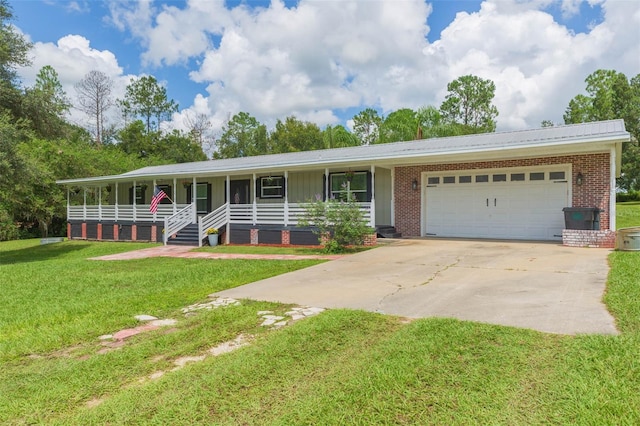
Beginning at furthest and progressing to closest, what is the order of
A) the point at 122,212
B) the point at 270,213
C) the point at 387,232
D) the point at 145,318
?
the point at 122,212, the point at 270,213, the point at 387,232, the point at 145,318

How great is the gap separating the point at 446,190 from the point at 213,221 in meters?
8.96

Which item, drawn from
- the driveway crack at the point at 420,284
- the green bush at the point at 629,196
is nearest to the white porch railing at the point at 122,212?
the driveway crack at the point at 420,284

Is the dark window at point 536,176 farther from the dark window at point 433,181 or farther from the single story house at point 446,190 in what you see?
the dark window at point 433,181

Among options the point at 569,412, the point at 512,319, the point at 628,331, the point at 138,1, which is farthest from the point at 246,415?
the point at 138,1

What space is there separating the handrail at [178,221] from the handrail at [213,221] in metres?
1.83

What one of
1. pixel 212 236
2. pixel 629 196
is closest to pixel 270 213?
pixel 212 236

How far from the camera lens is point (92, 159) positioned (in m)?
26.7

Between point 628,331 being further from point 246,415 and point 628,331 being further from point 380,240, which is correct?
point 380,240

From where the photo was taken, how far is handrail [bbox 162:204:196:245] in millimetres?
16422

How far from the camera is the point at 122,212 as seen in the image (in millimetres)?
19609

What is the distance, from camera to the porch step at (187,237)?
625 inches

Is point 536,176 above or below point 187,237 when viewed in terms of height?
above

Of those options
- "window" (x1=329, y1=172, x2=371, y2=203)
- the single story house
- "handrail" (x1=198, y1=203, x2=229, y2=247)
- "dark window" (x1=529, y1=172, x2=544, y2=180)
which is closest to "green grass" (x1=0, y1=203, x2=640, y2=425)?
the single story house

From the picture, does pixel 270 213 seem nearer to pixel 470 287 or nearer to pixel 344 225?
pixel 344 225
